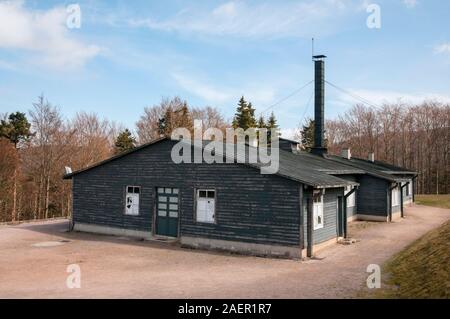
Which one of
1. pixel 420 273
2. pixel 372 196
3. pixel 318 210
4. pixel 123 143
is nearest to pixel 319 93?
pixel 372 196

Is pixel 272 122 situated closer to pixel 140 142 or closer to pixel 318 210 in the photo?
pixel 140 142

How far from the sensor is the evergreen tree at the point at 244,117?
193ft

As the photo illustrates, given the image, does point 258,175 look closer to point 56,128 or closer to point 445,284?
point 445,284

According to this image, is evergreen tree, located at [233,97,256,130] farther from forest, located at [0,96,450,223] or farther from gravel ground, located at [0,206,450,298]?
gravel ground, located at [0,206,450,298]

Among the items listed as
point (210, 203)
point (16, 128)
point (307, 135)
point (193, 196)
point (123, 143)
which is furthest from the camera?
point (307, 135)

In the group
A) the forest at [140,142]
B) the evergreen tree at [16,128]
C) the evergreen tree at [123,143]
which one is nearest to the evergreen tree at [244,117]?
the forest at [140,142]

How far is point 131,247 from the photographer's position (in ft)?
57.5

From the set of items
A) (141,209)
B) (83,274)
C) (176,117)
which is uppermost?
(176,117)

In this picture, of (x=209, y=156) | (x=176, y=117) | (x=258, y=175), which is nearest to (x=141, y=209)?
(x=209, y=156)

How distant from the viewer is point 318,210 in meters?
16.8

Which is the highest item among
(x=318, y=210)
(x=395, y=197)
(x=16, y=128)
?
(x=16, y=128)

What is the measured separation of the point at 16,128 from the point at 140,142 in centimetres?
1687

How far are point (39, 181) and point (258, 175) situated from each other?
30489 mm
